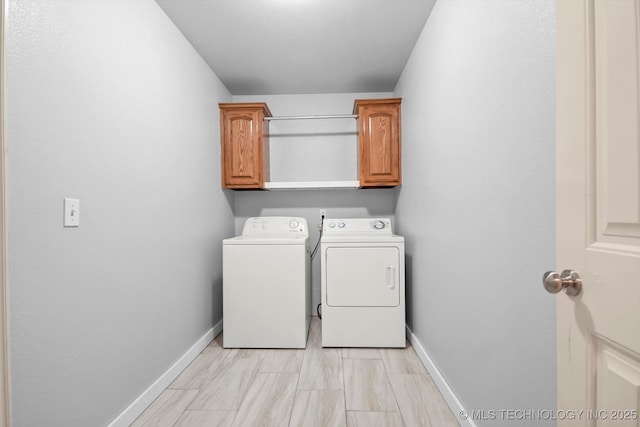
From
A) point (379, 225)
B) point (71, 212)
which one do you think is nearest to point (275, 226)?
point (379, 225)

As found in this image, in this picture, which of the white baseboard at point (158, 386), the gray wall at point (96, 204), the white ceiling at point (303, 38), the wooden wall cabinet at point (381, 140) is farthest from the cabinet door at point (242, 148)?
the white baseboard at point (158, 386)

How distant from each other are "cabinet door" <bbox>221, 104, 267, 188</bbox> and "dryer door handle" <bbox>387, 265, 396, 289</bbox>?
1.34 meters

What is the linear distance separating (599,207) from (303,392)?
168cm

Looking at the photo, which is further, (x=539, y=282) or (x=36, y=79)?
(x=36, y=79)

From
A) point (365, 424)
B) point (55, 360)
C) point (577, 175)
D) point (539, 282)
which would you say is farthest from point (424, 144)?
point (55, 360)

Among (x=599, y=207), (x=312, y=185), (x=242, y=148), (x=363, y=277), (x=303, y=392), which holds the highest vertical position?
(x=242, y=148)

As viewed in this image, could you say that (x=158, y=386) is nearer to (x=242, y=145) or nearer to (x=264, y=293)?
(x=264, y=293)

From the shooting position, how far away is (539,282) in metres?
0.91

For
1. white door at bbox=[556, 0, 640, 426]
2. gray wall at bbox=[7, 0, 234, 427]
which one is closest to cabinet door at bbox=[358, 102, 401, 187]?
gray wall at bbox=[7, 0, 234, 427]

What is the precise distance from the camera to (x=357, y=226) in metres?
2.78

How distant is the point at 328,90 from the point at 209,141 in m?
1.27

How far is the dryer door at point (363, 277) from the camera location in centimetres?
231

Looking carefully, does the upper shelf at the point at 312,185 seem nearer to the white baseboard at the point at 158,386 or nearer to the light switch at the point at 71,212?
the white baseboard at the point at 158,386

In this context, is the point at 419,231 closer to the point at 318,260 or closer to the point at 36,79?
the point at 318,260
